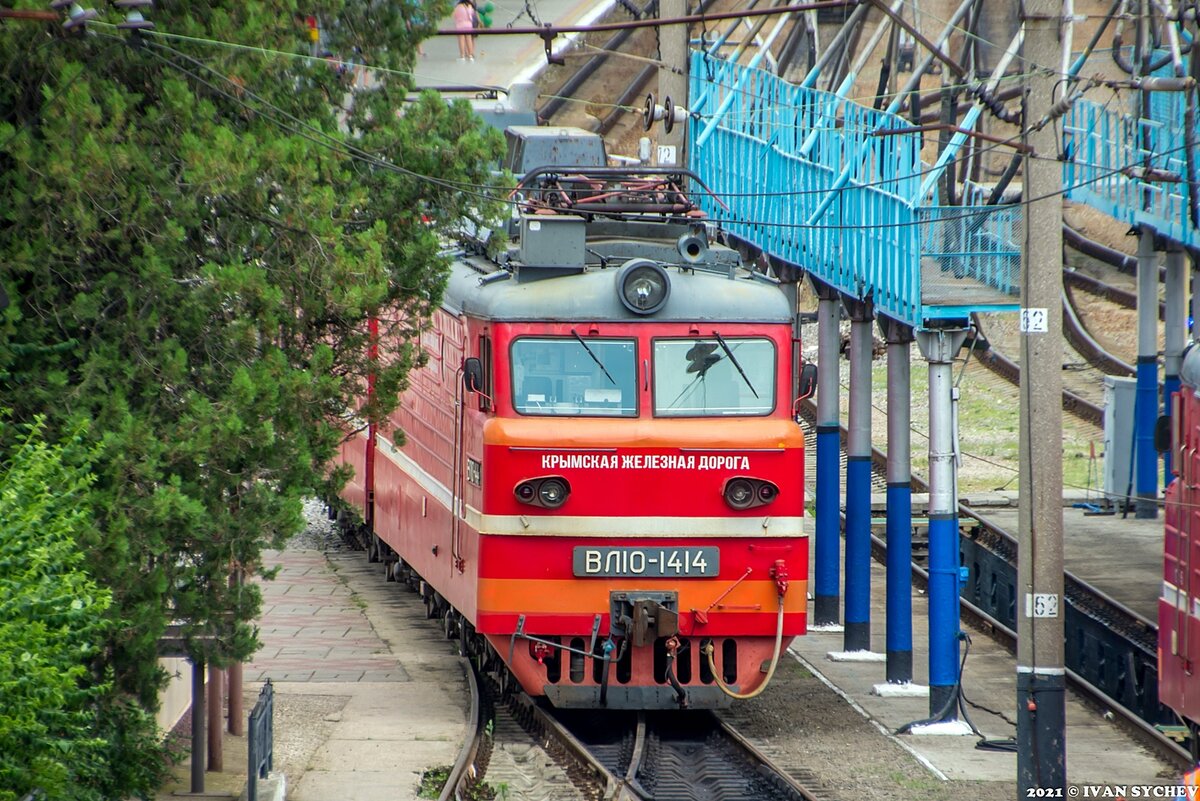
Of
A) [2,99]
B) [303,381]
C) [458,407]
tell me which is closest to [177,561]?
[303,381]

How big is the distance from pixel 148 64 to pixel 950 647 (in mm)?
7719

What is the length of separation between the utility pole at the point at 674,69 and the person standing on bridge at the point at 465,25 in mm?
8631

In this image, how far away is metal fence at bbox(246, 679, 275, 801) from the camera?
10.6 m

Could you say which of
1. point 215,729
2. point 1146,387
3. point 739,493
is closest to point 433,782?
point 215,729

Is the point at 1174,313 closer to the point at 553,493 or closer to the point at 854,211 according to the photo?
the point at 854,211

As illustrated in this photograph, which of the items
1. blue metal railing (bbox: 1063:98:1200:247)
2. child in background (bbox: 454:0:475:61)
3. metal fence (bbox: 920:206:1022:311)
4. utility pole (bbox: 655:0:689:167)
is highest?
child in background (bbox: 454:0:475:61)

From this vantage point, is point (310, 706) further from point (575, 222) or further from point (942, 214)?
point (942, 214)

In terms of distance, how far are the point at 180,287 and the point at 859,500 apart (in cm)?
819

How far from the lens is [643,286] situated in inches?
506

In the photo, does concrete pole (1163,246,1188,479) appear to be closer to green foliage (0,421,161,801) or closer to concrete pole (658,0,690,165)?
concrete pole (658,0,690,165)

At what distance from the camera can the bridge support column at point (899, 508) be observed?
1469 centimetres

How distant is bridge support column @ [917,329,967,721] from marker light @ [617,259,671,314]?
2330 millimetres

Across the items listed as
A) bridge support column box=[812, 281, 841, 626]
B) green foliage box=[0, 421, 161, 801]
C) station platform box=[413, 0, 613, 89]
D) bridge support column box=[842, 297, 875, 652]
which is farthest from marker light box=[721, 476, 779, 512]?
station platform box=[413, 0, 613, 89]
